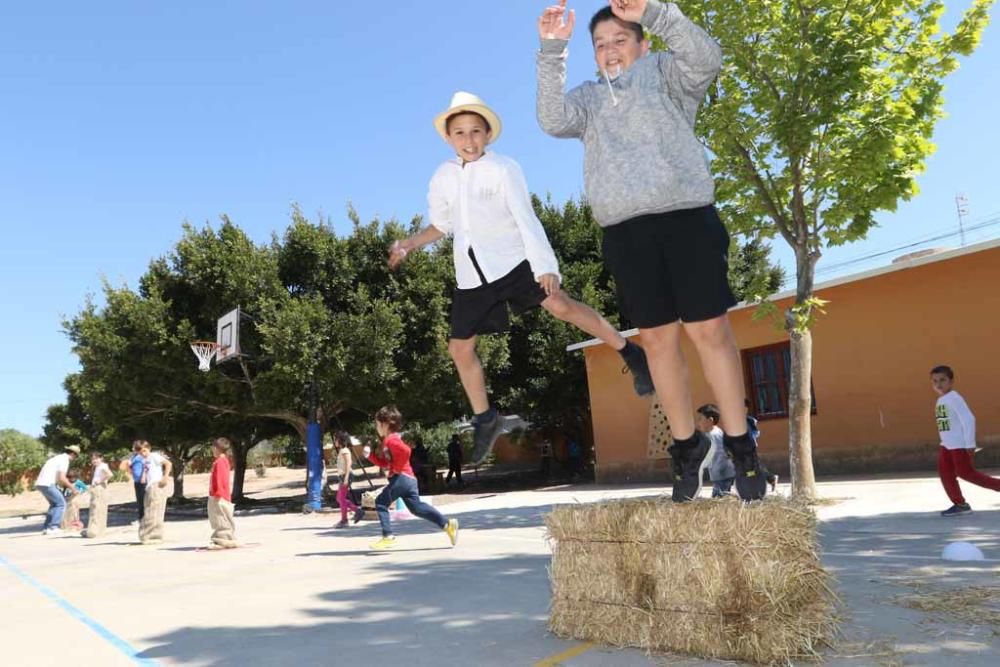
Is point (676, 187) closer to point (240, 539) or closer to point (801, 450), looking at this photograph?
point (801, 450)

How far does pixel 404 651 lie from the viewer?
388cm

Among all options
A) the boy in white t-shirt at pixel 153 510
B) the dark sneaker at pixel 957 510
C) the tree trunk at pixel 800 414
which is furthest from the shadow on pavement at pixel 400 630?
the boy in white t-shirt at pixel 153 510

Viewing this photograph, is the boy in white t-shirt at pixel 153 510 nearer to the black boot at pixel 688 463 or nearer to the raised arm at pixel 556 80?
the black boot at pixel 688 463

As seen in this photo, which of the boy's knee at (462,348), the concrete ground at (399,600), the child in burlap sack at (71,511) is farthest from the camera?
the child in burlap sack at (71,511)

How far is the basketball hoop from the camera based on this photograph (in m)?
19.2

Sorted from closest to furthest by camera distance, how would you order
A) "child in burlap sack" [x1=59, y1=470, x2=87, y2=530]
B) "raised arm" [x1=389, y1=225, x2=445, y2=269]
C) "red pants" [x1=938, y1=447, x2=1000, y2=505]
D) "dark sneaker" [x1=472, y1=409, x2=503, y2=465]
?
"raised arm" [x1=389, y1=225, x2=445, y2=269]
"dark sneaker" [x1=472, y1=409, x2=503, y2=465]
"red pants" [x1=938, y1=447, x2=1000, y2=505]
"child in burlap sack" [x1=59, y1=470, x2=87, y2=530]

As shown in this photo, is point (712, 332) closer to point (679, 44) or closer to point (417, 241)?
point (679, 44)

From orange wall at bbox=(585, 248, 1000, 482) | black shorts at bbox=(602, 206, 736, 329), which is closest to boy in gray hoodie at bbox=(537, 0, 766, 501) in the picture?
black shorts at bbox=(602, 206, 736, 329)

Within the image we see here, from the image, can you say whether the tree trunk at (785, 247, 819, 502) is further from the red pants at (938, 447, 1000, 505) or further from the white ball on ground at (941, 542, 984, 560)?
the white ball on ground at (941, 542, 984, 560)

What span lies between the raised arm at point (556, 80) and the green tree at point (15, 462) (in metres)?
52.0

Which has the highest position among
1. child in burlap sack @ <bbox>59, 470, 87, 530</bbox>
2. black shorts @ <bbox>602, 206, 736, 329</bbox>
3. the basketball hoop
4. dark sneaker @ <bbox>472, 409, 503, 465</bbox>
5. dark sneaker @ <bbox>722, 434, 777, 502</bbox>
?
the basketball hoop

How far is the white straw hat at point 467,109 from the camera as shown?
12.8 ft

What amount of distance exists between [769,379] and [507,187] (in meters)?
14.5

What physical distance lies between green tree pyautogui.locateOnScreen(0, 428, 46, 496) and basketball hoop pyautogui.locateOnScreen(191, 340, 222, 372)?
34447 mm
